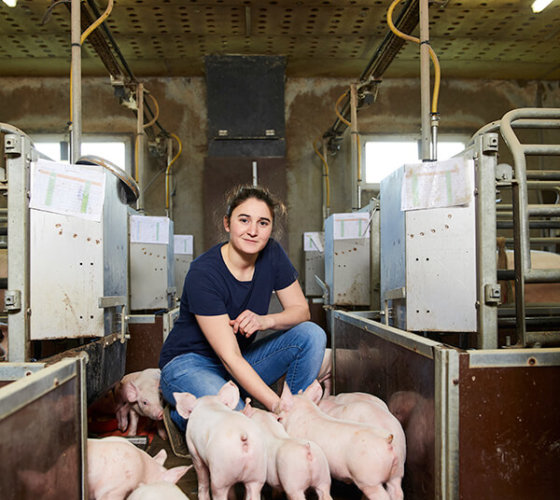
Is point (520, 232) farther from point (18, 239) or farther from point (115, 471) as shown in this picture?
point (18, 239)

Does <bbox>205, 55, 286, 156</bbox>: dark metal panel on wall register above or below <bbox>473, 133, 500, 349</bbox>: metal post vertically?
above

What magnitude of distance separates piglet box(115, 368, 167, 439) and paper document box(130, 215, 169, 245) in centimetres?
98

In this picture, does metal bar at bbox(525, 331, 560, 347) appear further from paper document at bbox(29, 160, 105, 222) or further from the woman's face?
paper document at bbox(29, 160, 105, 222)

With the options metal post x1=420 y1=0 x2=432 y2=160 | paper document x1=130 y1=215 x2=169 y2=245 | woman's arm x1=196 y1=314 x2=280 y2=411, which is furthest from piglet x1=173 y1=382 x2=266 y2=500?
paper document x1=130 y1=215 x2=169 y2=245

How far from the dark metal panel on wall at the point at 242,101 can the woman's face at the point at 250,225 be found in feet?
9.02

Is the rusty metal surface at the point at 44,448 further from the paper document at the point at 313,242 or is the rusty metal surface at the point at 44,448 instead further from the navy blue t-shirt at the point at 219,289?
the paper document at the point at 313,242

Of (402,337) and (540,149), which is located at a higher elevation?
(540,149)

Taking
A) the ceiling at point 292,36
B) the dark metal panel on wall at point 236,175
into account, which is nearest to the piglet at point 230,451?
the ceiling at point 292,36

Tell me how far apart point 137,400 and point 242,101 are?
3066 mm

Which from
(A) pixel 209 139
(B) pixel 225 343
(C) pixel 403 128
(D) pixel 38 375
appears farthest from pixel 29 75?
(D) pixel 38 375

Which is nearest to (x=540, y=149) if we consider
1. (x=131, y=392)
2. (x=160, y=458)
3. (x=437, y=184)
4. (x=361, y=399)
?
(x=437, y=184)

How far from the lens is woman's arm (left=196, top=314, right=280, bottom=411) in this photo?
5.57 ft

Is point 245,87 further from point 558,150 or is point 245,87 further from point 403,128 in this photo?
point 558,150

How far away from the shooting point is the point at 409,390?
5.16 feet
